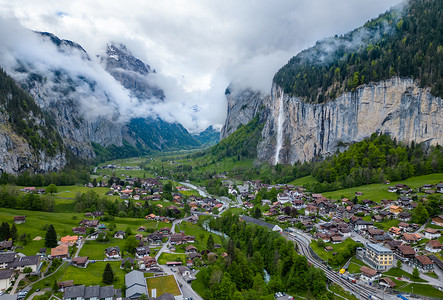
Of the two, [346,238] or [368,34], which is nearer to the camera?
[346,238]

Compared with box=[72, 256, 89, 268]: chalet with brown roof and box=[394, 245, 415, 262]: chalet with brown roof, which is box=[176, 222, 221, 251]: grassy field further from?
box=[394, 245, 415, 262]: chalet with brown roof

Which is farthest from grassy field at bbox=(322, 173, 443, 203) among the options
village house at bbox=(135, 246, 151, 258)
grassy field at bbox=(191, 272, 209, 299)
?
village house at bbox=(135, 246, 151, 258)

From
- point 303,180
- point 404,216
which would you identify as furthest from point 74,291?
point 303,180

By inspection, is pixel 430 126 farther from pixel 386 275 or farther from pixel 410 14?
pixel 386 275

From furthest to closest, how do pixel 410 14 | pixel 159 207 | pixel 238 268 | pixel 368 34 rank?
pixel 368 34 < pixel 410 14 < pixel 159 207 < pixel 238 268

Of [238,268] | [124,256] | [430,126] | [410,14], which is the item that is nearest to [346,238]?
[238,268]

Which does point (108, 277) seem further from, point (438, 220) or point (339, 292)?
point (438, 220)

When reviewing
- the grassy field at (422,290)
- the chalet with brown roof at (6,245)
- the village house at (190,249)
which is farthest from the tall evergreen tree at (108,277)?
the grassy field at (422,290)
